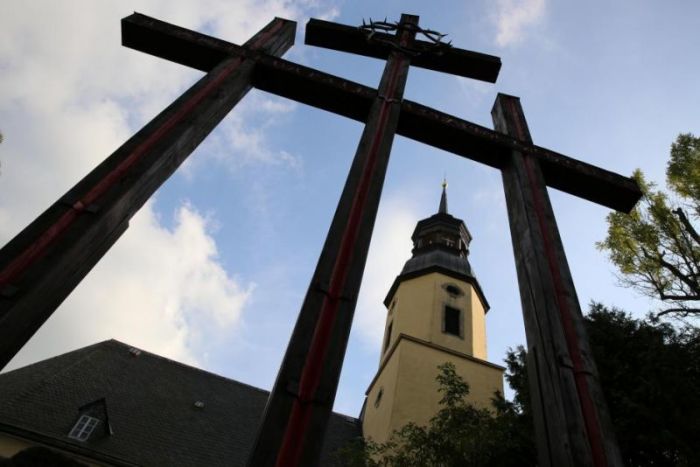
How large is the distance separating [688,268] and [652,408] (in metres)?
5.02

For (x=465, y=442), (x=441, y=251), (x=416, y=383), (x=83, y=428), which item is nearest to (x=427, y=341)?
(x=416, y=383)

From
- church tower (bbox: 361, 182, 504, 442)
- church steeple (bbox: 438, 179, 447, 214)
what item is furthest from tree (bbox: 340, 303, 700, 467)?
church steeple (bbox: 438, 179, 447, 214)

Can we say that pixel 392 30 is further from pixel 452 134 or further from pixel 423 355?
pixel 423 355

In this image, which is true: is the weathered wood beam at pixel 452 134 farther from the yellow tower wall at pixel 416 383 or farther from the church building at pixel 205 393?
the yellow tower wall at pixel 416 383

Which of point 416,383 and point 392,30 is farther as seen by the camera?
point 416,383

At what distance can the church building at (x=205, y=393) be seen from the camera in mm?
15344

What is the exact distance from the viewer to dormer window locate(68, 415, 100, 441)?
15.2m

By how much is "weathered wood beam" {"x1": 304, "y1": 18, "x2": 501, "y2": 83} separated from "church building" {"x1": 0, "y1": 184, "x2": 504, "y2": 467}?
34.1 ft

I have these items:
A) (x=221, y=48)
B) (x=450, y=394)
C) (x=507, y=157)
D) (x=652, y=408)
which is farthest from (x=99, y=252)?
(x=652, y=408)

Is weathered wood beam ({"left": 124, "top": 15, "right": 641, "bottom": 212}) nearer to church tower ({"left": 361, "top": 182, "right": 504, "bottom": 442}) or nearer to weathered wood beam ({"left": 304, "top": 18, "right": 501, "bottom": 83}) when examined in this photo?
weathered wood beam ({"left": 304, "top": 18, "right": 501, "bottom": 83})

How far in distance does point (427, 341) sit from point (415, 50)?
16089 mm

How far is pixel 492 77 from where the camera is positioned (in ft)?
16.2

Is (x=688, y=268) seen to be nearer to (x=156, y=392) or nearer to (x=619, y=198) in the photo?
(x=619, y=198)

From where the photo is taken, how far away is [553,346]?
2.44 m
